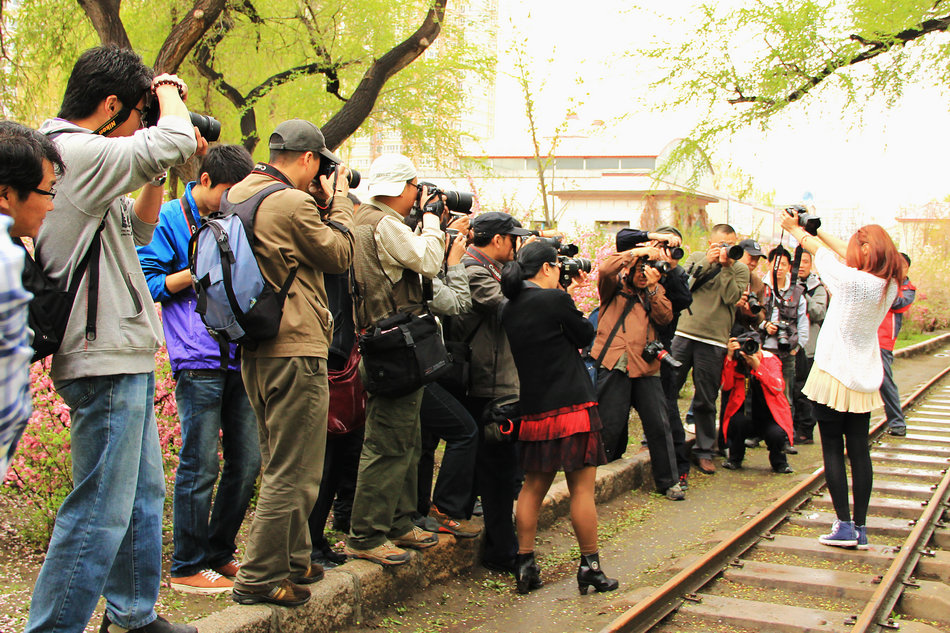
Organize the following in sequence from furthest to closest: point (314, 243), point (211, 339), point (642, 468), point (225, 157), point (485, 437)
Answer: point (642, 468), point (485, 437), point (225, 157), point (211, 339), point (314, 243)

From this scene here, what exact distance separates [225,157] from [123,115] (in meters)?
1.22

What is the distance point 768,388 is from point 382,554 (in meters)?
4.89

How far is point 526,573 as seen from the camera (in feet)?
16.4

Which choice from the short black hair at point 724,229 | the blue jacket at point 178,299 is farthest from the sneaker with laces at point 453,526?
the short black hair at point 724,229

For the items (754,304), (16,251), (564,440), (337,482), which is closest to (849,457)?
(564,440)

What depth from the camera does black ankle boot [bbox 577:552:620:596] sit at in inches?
193

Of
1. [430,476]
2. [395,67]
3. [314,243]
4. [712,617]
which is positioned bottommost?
[712,617]

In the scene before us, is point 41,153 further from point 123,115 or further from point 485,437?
point 485,437

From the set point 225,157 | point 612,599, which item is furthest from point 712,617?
point 225,157

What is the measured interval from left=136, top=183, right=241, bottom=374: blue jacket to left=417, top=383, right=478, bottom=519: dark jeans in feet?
4.39

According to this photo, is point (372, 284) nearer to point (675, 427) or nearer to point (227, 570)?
point (227, 570)

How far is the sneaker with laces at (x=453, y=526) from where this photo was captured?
5.26 meters

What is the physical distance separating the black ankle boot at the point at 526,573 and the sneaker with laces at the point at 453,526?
425 mm

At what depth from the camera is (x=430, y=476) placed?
5621 mm
